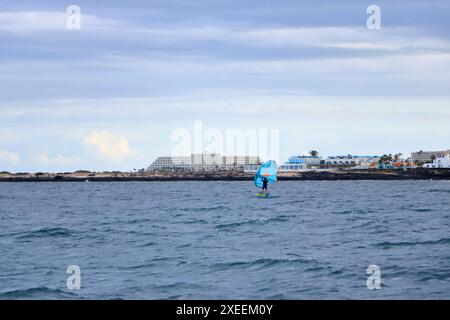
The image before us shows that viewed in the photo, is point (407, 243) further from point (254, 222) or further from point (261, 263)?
point (254, 222)

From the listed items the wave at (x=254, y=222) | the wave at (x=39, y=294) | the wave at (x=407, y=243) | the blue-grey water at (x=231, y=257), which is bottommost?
the wave at (x=39, y=294)

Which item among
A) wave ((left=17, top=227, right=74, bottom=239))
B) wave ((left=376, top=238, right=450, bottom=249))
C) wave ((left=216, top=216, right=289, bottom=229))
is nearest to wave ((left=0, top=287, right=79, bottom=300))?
wave ((left=376, top=238, right=450, bottom=249))

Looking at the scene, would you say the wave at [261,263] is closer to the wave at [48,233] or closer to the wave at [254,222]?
the wave at [254,222]

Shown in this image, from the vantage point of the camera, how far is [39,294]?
30797mm

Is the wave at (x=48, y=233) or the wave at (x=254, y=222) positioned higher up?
the wave at (x=254, y=222)

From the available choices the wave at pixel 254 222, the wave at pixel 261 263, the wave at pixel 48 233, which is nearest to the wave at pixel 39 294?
the wave at pixel 261 263

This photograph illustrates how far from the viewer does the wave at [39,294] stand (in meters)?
30.0

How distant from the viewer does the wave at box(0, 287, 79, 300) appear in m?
30.0

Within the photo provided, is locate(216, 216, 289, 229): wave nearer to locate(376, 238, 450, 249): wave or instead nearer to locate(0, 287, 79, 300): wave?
locate(376, 238, 450, 249): wave

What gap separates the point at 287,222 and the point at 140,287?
33.7 metres

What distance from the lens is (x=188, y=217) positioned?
73.0m

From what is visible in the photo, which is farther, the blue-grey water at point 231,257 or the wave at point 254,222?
the wave at point 254,222

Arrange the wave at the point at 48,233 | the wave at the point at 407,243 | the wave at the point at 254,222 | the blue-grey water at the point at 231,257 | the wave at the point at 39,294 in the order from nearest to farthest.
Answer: the wave at the point at 39,294
the blue-grey water at the point at 231,257
the wave at the point at 407,243
the wave at the point at 48,233
the wave at the point at 254,222
